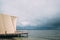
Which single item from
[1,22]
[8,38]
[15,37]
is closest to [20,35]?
[15,37]

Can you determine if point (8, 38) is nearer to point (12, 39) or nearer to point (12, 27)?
point (12, 39)

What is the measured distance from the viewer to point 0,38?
50.4ft

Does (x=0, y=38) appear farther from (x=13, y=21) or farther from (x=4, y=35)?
(x=13, y=21)

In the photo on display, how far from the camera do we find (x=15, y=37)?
16.9 meters

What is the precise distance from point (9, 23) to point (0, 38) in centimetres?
234

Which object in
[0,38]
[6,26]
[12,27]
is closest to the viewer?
[0,38]

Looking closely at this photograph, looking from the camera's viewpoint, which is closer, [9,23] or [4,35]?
[4,35]

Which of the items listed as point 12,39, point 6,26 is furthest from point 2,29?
point 12,39

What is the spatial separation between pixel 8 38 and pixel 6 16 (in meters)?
2.53

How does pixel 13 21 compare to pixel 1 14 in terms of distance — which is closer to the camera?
pixel 1 14

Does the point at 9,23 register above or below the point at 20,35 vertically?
above

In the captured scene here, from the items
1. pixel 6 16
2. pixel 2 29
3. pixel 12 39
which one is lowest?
pixel 12 39

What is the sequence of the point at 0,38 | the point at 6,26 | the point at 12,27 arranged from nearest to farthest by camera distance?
the point at 0,38
the point at 6,26
the point at 12,27

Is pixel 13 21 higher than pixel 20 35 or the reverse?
higher
